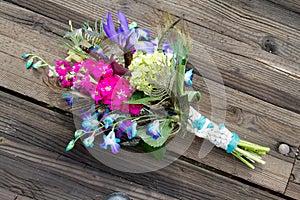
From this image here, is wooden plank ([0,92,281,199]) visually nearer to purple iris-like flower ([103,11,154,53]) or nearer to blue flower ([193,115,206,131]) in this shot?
blue flower ([193,115,206,131])

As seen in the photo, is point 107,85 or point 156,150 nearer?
point 107,85

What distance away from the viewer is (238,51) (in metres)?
1.27

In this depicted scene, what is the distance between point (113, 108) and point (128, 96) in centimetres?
5

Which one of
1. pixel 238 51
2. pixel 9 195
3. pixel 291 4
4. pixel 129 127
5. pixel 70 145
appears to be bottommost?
pixel 9 195

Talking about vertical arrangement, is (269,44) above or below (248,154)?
above

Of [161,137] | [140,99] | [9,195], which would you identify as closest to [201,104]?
[161,137]

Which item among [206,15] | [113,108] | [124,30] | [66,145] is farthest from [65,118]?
[206,15]

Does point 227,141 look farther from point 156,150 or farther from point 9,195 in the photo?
point 9,195

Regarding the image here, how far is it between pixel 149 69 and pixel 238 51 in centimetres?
49

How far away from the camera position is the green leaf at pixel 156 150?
1.15m

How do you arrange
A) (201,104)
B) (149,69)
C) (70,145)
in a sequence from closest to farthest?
(149,69), (70,145), (201,104)

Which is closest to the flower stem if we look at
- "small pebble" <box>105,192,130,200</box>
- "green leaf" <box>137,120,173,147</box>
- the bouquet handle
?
the bouquet handle

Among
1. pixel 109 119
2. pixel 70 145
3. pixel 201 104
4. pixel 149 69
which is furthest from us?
pixel 201 104

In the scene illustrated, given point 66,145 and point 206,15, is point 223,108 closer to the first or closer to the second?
point 206,15
